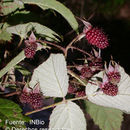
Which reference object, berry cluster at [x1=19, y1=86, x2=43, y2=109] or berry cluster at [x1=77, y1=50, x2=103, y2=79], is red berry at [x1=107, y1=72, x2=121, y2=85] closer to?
berry cluster at [x1=77, y1=50, x2=103, y2=79]

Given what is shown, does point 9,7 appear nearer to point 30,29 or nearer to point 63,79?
point 30,29

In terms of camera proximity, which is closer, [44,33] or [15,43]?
[44,33]

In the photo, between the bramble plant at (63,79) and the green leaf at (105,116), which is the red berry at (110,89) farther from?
the green leaf at (105,116)

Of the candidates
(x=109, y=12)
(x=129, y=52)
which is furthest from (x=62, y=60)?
(x=109, y=12)

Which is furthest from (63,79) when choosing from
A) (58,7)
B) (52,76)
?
(58,7)

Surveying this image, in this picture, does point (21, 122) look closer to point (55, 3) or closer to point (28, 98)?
point (28, 98)

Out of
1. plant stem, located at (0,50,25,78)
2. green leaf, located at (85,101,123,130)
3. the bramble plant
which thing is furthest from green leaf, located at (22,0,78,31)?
green leaf, located at (85,101,123,130)
